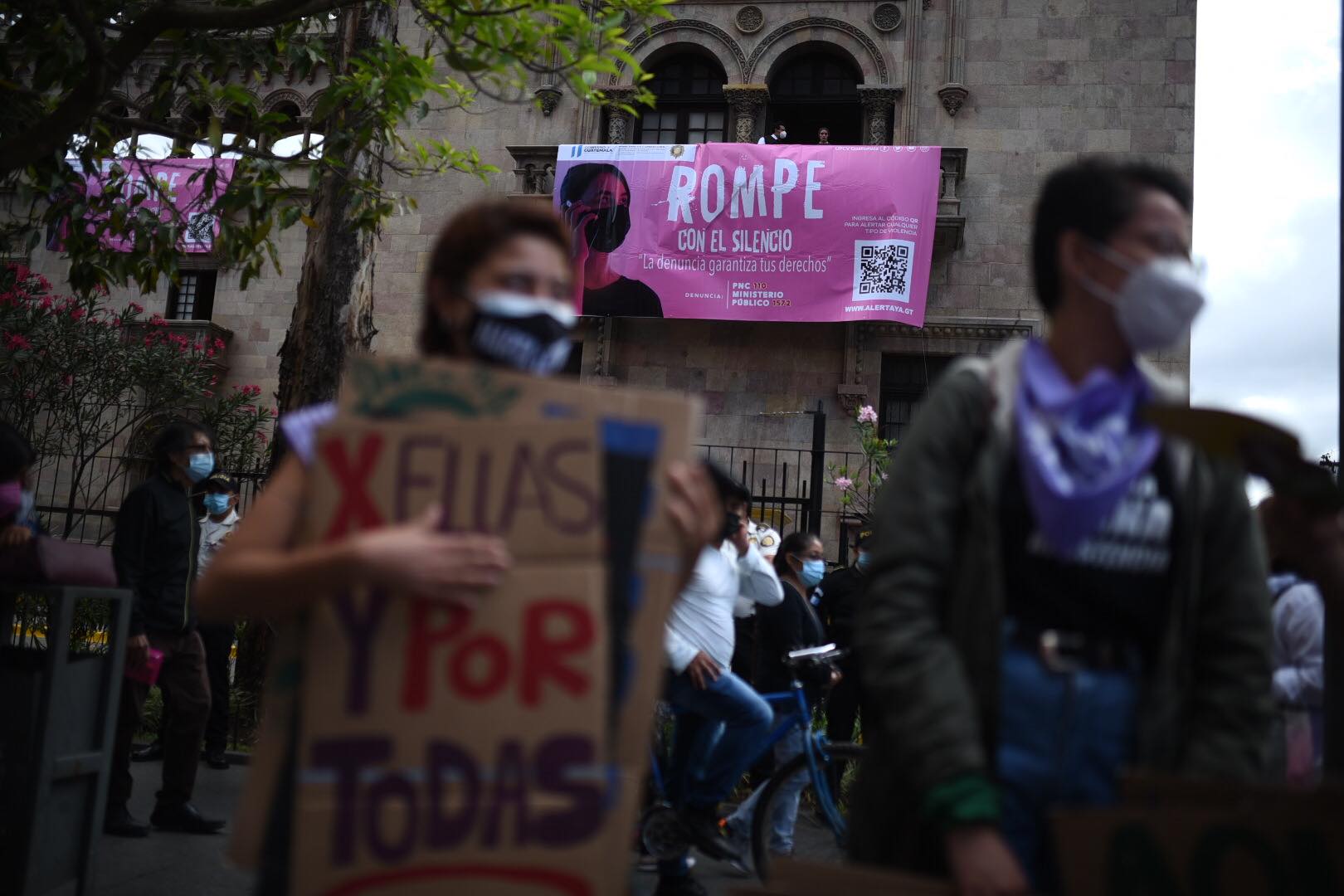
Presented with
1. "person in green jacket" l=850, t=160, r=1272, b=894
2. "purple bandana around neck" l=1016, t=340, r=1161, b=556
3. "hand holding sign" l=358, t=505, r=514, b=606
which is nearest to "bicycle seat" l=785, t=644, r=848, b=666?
"person in green jacket" l=850, t=160, r=1272, b=894

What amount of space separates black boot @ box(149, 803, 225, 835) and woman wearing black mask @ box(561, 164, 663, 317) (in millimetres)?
10654

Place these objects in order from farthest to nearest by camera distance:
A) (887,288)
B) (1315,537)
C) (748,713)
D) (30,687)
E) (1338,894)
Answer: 1. (887,288)
2. (748,713)
3. (30,687)
4. (1315,537)
5. (1338,894)

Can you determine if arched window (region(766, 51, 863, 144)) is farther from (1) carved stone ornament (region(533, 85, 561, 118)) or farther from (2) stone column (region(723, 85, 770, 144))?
(1) carved stone ornament (region(533, 85, 561, 118))

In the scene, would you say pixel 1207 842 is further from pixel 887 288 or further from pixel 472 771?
pixel 887 288

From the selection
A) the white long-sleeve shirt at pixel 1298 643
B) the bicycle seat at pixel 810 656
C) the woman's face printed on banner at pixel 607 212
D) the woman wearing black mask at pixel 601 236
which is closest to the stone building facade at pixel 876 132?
the woman wearing black mask at pixel 601 236

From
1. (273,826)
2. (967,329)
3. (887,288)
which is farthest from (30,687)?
(967,329)

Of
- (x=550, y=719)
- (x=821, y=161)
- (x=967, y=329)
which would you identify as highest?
(x=821, y=161)

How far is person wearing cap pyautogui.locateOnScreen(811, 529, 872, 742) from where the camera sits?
27.2 ft

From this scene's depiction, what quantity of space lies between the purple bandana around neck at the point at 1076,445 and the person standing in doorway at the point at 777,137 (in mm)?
14641

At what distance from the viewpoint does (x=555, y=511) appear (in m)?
1.76

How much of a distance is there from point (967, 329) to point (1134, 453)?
573 inches

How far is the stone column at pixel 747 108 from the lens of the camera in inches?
659

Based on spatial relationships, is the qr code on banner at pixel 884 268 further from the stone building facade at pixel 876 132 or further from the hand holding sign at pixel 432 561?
the hand holding sign at pixel 432 561

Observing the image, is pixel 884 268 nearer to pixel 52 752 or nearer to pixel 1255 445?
pixel 52 752
